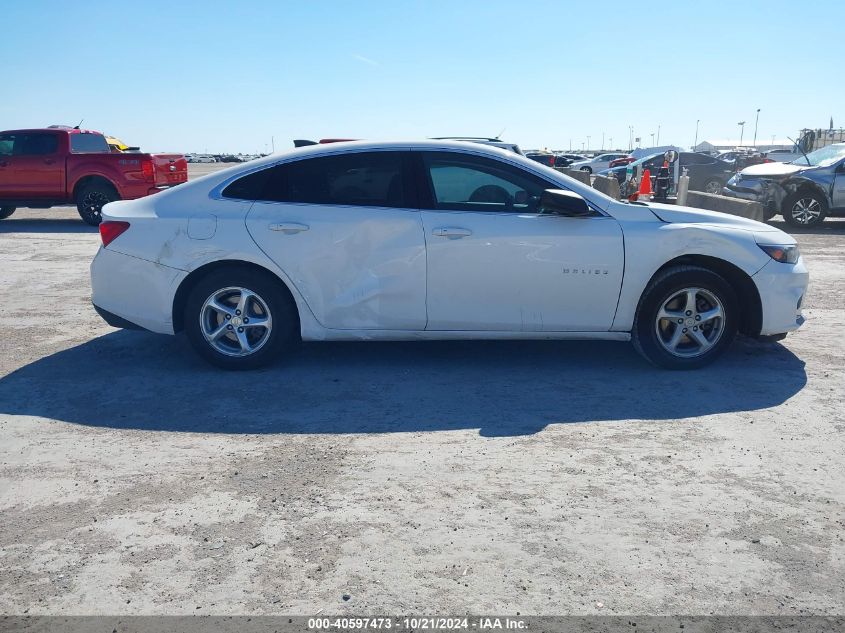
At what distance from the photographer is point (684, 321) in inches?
218

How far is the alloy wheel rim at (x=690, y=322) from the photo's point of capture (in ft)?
18.0

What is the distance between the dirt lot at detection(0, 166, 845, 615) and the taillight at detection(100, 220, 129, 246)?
37.3 inches

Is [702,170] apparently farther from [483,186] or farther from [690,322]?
[483,186]

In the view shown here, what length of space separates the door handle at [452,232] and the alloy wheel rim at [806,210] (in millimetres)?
12165

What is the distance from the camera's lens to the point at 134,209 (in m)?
5.71

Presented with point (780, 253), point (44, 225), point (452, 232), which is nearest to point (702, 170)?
point (44, 225)

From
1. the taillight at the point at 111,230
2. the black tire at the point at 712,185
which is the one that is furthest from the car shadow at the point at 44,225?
the black tire at the point at 712,185

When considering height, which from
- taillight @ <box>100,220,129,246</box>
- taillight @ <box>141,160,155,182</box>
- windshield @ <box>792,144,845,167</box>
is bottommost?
taillight @ <box>100,220,129,246</box>

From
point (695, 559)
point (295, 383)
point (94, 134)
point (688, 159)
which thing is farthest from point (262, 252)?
point (688, 159)

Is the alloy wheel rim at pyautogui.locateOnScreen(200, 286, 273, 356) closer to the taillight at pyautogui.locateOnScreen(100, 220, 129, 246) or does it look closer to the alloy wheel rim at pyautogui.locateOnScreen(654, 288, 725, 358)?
the taillight at pyautogui.locateOnScreen(100, 220, 129, 246)

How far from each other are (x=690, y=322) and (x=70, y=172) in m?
13.5

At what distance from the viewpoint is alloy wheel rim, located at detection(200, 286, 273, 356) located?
548 centimetres

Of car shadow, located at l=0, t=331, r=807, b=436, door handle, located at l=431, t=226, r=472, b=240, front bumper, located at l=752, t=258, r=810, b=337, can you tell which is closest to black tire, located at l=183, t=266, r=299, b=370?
car shadow, located at l=0, t=331, r=807, b=436

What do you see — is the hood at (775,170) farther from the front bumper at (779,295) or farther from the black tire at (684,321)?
the black tire at (684,321)
